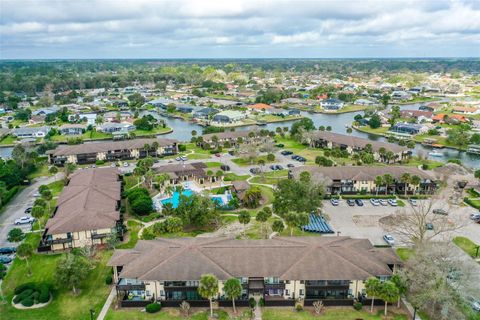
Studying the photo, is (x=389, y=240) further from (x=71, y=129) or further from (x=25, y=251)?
(x=71, y=129)

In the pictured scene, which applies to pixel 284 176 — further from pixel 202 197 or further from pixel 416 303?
pixel 416 303

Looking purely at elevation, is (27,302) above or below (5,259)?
above

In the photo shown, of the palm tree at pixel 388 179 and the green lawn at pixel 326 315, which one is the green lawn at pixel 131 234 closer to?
A: the green lawn at pixel 326 315

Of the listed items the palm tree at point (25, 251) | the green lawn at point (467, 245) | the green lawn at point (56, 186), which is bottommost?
the green lawn at point (467, 245)

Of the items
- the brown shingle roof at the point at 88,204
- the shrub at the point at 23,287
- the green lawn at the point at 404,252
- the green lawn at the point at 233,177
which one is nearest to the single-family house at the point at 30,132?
the brown shingle roof at the point at 88,204

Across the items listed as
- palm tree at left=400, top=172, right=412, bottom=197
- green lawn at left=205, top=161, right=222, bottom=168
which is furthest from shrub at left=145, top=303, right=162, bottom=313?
palm tree at left=400, top=172, right=412, bottom=197

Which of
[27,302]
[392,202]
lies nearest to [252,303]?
[27,302]
